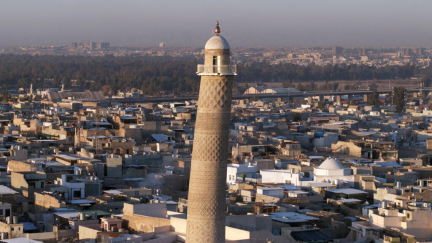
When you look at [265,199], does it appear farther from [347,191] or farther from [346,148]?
[346,148]

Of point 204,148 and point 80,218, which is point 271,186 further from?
point 204,148

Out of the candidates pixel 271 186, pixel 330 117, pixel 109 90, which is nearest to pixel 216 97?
pixel 271 186

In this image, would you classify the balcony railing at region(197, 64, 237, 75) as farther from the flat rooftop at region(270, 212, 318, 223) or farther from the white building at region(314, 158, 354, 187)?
the white building at region(314, 158, 354, 187)

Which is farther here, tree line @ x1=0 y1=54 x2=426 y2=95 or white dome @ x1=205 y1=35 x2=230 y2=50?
tree line @ x1=0 y1=54 x2=426 y2=95

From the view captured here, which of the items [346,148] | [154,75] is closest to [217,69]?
[346,148]

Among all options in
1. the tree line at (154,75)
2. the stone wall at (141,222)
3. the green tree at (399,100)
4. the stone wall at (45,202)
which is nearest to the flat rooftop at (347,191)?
the stone wall at (45,202)

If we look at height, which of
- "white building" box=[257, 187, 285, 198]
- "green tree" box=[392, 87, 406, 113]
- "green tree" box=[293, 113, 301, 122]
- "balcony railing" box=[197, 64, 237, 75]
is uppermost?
"balcony railing" box=[197, 64, 237, 75]

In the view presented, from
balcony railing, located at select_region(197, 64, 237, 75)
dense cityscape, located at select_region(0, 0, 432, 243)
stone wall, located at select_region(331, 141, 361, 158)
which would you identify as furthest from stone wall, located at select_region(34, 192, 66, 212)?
stone wall, located at select_region(331, 141, 361, 158)

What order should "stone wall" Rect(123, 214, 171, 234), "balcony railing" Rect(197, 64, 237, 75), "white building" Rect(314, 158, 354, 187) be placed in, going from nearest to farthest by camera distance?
"balcony railing" Rect(197, 64, 237, 75) < "stone wall" Rect(123, 214, 171, 234) < "white building" Rect(314, 158, 354, 187)
